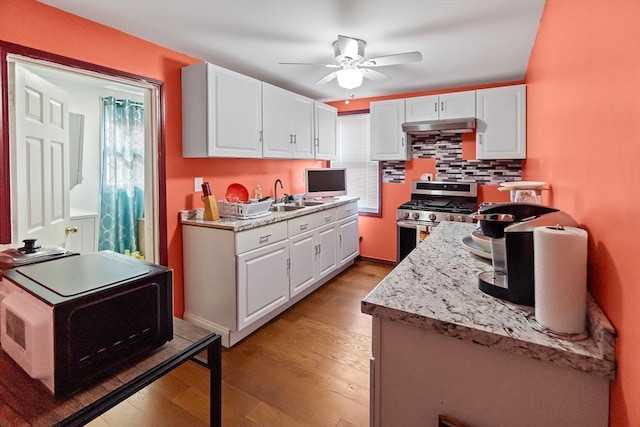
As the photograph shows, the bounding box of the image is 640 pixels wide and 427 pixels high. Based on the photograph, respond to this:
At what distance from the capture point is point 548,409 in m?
0.71

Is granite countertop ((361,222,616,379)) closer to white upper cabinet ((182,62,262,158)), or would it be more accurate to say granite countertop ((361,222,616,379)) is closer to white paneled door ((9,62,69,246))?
white upper cabinet ((182,62,262,158))

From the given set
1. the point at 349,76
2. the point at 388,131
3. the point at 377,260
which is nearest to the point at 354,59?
the point at 349,76

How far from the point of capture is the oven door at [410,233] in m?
3.53

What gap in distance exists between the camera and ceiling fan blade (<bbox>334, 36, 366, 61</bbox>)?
215 cm

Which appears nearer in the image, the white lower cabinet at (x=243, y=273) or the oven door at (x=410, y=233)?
the white lower cabinet at (x=243, y=273)

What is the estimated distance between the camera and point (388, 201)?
4.31 m

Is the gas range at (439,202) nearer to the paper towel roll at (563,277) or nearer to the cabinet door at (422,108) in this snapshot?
the cabinet door at (422,108)

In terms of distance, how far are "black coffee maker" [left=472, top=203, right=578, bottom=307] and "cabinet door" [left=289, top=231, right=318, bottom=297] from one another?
6.86 feet

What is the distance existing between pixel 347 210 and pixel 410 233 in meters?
0.80

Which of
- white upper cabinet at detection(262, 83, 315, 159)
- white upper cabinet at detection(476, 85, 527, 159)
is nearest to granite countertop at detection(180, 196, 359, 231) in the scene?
white upper cabinet at detection(262, 83, 315, 159)

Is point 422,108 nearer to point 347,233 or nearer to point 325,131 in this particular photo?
point 325,131

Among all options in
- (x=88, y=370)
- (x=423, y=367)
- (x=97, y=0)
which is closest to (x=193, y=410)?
(x=88, y=370)

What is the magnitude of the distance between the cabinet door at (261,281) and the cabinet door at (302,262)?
0.29ft

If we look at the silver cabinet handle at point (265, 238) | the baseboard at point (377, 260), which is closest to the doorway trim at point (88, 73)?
the silver cabinet handle at point (265, 238)
